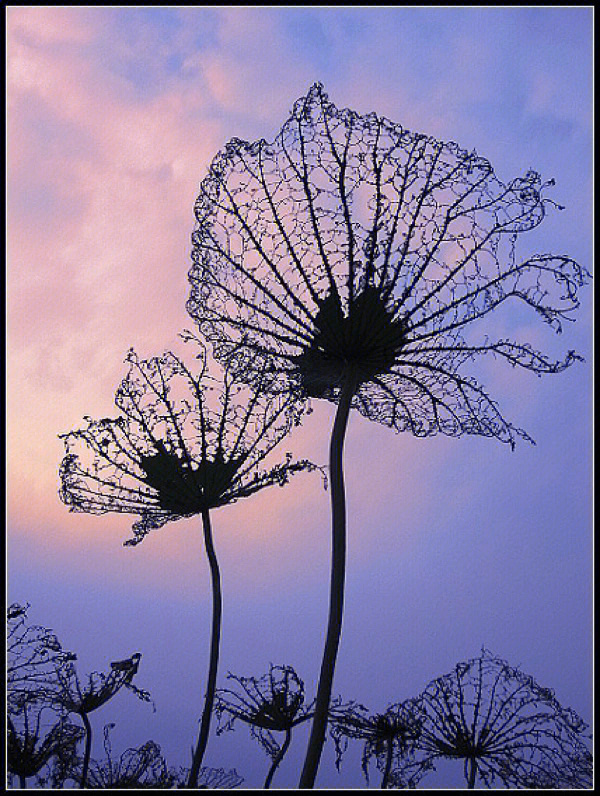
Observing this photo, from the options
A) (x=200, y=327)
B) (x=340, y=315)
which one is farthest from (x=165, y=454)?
(x=340, y=315)

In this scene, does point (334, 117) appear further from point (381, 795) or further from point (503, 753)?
point (503, 753)

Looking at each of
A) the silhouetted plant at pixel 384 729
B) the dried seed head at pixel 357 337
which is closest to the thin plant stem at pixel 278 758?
the silhouetted plant at pixel 384 729

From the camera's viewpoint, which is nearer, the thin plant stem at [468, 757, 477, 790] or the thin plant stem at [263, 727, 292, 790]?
the thin plant stem at [468, 757, 477, 790]

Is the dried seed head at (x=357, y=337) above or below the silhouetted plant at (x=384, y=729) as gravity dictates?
above

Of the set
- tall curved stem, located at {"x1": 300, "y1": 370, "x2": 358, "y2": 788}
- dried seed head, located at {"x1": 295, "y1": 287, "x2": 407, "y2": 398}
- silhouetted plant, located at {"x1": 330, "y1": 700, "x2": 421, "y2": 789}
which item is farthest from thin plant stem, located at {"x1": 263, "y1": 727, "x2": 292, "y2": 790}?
dried seed head, located at {"x1": 295, "y1": 287, "x2": 407, "y2": 398}

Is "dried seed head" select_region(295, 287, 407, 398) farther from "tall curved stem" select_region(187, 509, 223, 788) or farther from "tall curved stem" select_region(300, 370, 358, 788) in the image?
"tall curved stem" select_region(187, 509, 223, 788)

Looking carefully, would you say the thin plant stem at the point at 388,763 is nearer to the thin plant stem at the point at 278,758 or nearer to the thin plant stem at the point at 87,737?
the thin plant stem at the point at 278,758

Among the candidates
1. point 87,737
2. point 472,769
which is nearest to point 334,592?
point 472,769
